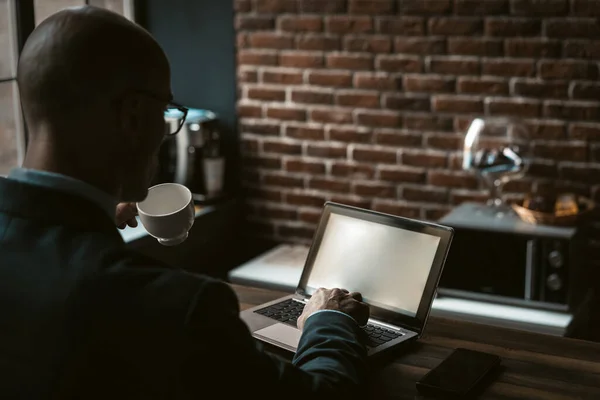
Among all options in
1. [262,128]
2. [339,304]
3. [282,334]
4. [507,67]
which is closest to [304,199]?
[262,128]

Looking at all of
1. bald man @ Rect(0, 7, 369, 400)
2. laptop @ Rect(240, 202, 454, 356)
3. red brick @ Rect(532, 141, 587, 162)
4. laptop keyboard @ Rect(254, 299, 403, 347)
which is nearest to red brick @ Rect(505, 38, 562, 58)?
red brick @ Rect(532, 141, 587, 162)

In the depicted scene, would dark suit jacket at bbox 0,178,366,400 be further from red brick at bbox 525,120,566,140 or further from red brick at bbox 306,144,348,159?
red brick at bbox 306,144,348,159

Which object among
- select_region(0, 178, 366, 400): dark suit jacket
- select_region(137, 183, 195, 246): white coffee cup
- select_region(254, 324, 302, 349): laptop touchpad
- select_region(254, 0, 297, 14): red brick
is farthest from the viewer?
select_region(254, 0, 297, 14): red brick

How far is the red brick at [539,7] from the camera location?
314 cm

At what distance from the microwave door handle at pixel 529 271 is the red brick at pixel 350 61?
103 cm

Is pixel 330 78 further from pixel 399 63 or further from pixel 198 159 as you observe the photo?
pixel 198 159

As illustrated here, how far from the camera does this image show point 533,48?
3.22 meters

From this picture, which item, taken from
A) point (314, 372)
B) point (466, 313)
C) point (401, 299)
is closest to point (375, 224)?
point (401, 299)

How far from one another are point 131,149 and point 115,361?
1.08 feet

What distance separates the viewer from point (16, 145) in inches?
134

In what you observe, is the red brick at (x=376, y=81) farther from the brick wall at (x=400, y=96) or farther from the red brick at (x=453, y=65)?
the red brick at (x=453, y=65)

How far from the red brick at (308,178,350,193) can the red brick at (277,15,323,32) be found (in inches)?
25.0

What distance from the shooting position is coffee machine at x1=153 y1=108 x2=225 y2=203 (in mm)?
3598

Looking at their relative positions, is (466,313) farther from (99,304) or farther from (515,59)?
(99,304)
